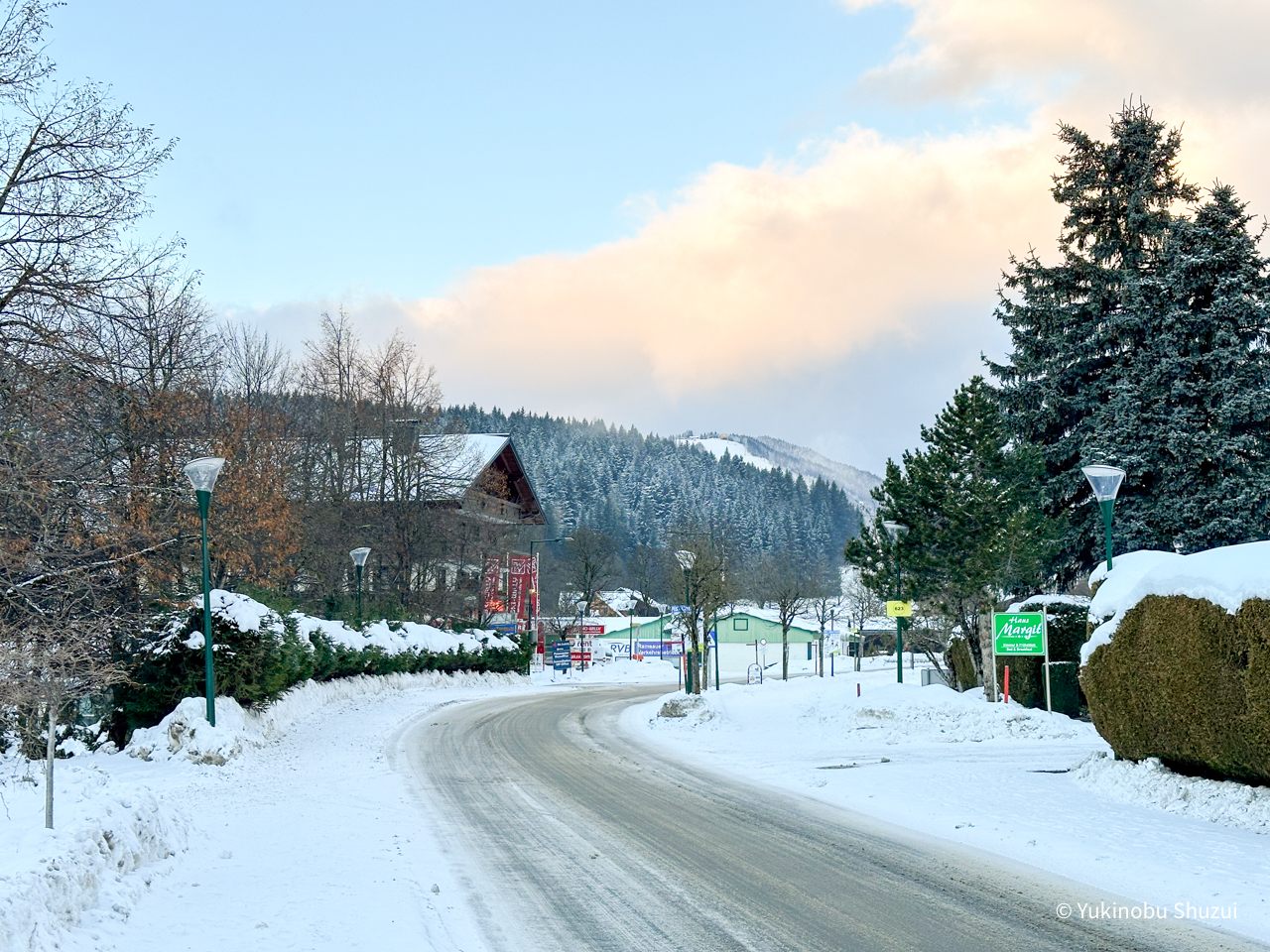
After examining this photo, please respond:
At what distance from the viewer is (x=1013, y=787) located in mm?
14836

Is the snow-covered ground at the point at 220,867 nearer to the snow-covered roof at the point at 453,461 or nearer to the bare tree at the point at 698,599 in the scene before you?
the bare tree at the point at 698,599

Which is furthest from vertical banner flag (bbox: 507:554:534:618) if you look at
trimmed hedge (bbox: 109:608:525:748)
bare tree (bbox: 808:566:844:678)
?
trimmed hedge (bbox: 109:608:525:748)

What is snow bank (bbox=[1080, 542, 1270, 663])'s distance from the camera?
1185cm

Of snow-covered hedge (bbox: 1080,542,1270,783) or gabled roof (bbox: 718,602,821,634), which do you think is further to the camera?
gabled roof (bbox: 718,602,821,634)

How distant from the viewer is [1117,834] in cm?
1130

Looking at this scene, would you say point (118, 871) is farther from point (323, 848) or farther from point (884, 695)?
point (884, 695)

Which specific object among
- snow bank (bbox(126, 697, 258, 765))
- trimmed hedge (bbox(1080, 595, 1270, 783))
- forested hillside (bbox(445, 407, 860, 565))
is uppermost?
forested hillside (bbox(445, 407, 860, 565))

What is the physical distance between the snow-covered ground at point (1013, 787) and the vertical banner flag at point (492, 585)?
26.1 m

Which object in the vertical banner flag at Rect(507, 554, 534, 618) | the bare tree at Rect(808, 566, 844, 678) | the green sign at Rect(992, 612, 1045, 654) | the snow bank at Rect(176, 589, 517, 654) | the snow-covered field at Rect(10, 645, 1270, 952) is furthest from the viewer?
the bare tree at Rect(808, 566, 844, 678)

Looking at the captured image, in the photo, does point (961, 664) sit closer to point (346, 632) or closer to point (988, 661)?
point (988, 661)

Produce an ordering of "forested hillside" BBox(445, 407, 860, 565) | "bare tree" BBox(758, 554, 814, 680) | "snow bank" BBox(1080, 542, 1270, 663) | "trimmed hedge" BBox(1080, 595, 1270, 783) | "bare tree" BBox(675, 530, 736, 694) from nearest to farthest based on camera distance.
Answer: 1. "trimmed hedge" BBox(1080, 595, 1270, 783)
2. "snow bank" BBox(1080, 542, 1270, 663)
3. "bare tree" BBox(675, 530, 736, 694)
4. "bare tree" BBox(758, 554, 814, 680)
5. "forested hillside" BBox(445, 407, 860, 565)

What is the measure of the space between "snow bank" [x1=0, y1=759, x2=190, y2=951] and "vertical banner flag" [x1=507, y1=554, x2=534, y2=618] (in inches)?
1796

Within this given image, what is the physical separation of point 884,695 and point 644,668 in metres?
45.7

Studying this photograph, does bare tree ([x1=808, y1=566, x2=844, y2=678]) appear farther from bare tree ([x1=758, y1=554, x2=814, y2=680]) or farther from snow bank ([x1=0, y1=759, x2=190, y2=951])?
snow bank ([x1=0, y1=759, x2=190, y2=951])
